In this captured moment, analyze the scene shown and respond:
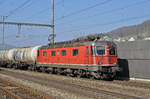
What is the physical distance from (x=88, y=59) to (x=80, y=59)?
1.13 metres

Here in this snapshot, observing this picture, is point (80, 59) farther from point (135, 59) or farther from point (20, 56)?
point (20, 56)

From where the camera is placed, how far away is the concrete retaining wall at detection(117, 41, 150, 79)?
17.8 m

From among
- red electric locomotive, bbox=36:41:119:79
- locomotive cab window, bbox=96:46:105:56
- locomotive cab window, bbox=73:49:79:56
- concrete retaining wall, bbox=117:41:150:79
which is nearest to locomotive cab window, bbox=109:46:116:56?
red electric locomotive, bbox=36:41:119:79

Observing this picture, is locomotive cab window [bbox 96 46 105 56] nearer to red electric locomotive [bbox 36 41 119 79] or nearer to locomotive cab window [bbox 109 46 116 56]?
red electric locomotive [bbox 36 41 119 79]

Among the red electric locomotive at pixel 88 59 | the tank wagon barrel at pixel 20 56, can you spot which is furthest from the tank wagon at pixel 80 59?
the tank wagon barrel at pixel 20 56

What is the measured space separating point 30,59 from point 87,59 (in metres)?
13.4

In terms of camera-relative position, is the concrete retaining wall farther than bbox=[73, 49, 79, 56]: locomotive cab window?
No

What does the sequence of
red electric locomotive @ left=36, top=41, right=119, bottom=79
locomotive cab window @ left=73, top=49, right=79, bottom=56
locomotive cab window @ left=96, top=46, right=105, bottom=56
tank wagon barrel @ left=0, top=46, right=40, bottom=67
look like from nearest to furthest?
red electric locomotive @ left=36, top=41, right=119, bottom=79
locomotive cab window @ left=96, top=46, right=105, bottom=56
locomotive cab window @ left=73, top=49, right=79, bottom=56
tank wagon barrel @ left=0, top=46, right=40, bottom=67

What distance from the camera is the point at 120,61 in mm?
20266

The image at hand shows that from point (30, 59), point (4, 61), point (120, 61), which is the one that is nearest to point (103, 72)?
point (120, 61)

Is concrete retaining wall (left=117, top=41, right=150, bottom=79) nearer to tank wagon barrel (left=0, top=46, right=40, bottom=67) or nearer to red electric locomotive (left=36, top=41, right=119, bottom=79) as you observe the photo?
red electric locomotive (left=36, top=41, right=119, bottom=79)

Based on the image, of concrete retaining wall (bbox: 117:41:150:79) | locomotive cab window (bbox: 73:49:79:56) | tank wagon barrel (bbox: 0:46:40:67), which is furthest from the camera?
tank wagon barrel (bbox: 0:46:40:67)

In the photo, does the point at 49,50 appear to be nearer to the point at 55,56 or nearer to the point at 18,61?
the point at 55,56

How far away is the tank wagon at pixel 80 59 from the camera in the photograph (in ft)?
56.7
